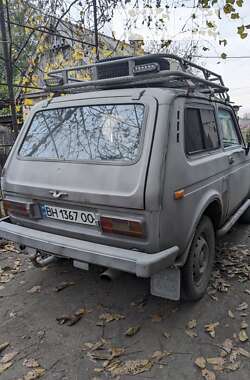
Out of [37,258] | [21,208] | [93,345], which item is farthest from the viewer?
[37,258]

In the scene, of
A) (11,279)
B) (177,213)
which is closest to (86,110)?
(177,213)

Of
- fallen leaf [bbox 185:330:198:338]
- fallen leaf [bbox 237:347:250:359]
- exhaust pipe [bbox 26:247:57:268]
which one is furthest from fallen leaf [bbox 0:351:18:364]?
fallen leaf [bbox 237:347:250:359]

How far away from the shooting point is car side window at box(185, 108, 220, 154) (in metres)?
2.87

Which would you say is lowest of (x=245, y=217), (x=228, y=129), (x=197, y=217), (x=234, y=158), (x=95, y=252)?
(x=245, y=217)

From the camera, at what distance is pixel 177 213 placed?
8.23 feet

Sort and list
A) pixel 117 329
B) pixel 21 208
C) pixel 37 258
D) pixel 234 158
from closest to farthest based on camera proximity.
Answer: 1. pixel 117 329
2. pixel 21 208
3. pixel 37 258
4. pixel 234 158

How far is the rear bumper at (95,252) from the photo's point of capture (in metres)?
2.28

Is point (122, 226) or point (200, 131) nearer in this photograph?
point (122, 226)

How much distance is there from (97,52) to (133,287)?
17.3 ft

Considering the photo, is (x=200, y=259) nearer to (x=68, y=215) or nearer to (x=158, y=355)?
(x=158, y=355)

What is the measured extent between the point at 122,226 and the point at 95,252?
0.98ft

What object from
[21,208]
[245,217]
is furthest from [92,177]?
[245,217]

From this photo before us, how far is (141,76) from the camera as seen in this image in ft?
9.14

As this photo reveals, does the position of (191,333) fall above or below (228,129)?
below
